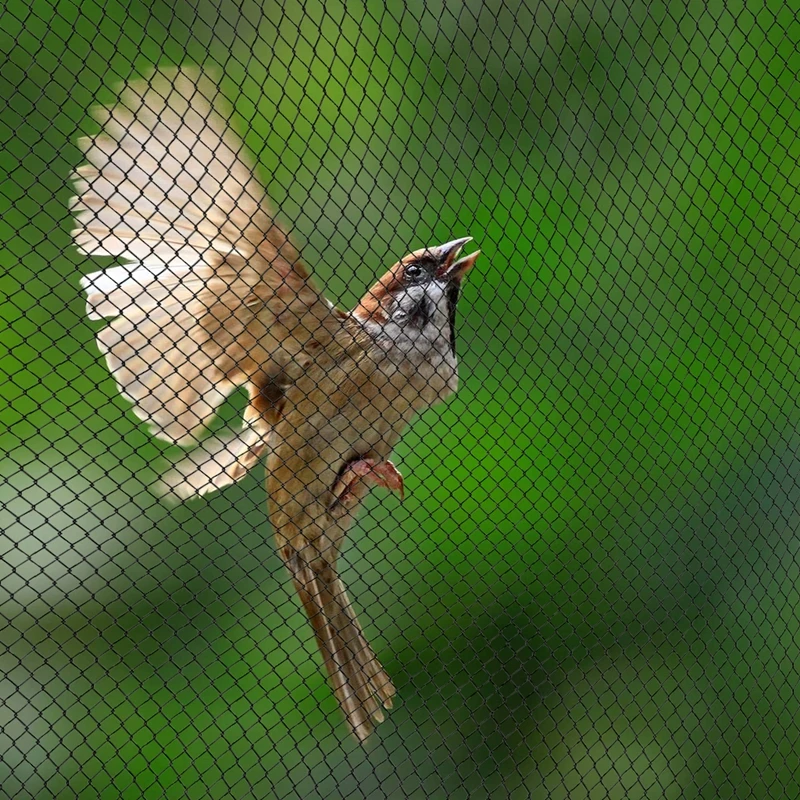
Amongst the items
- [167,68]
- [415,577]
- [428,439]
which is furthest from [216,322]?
[415,577]

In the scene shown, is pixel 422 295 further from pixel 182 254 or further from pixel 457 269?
pixel 182 254

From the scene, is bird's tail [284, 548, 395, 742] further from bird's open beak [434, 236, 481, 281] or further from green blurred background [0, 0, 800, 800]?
green blurred background [0, 0, 800, 800]

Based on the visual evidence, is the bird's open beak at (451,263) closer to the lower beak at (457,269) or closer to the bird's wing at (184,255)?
the lower beak at (457,269)

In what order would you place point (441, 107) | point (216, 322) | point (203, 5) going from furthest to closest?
point (441, 107)
point (203, 5)
point (216, 322)

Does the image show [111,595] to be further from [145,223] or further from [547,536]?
[145,223]

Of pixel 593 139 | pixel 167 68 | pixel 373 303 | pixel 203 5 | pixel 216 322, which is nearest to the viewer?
pixel 167 68

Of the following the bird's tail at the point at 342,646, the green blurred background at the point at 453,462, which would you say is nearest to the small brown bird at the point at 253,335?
the bird's tail at the point at 342,646

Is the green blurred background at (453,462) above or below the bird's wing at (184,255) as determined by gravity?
below
